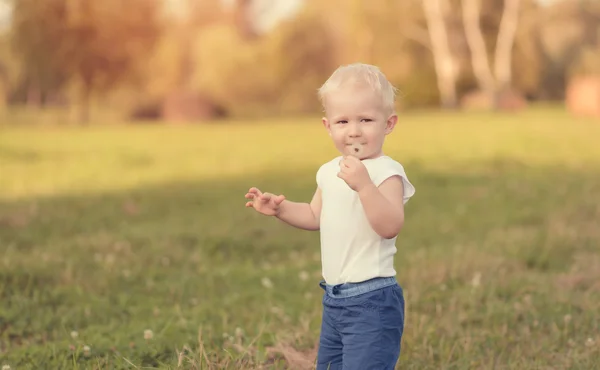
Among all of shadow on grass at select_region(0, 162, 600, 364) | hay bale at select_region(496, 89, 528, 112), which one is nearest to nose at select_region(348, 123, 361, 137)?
shadow on grass at select_region(0, 162, 600, 364)

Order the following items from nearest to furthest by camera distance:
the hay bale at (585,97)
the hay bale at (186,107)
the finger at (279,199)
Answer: the finger at (279,199)
the hay bale at (585,97)
the hay bale at (186,107)

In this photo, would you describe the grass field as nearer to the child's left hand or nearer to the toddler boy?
the toddler boy

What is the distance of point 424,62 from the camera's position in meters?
46.2

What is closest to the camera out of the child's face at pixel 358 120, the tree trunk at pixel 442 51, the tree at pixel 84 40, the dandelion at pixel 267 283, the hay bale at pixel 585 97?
the child's face at pixel 358 120

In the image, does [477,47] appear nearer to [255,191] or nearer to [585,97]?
[585,97]

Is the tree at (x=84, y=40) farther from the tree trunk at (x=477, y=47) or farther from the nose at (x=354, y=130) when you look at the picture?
the nose at (x=354, y=130)

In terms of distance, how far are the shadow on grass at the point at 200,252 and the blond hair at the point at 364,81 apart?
1.67 meters

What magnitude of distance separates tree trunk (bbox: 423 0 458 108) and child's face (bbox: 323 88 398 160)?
40.3 meters

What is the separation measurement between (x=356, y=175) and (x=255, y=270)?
140 inches

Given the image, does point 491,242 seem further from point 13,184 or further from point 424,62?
point 424,62

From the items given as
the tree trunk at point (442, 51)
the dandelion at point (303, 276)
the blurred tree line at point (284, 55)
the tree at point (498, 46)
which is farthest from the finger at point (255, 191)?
the tree trunk at point (442, 51)

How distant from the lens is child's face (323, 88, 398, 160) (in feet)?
9.42

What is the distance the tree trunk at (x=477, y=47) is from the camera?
42.1m

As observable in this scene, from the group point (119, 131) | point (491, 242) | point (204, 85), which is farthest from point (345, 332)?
point (204, 85)
